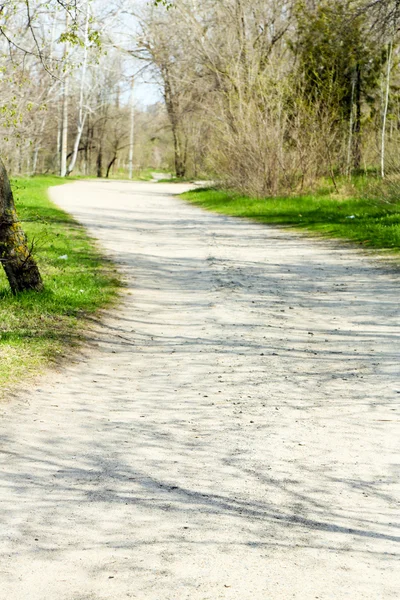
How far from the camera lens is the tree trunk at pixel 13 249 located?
365 inches

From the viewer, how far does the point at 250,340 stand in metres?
8.33

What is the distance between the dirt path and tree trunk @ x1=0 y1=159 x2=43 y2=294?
1.06m

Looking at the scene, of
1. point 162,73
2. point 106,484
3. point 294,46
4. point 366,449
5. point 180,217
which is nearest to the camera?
point 106,484

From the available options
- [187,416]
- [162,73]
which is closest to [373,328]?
[187,416]

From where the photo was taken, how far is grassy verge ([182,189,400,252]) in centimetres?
1576

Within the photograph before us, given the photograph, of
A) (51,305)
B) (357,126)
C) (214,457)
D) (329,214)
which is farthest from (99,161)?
(214,457)

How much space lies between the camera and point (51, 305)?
31.0 ft

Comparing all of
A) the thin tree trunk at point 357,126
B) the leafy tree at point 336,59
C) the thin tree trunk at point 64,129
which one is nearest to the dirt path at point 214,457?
the leafy tree at point 336,59

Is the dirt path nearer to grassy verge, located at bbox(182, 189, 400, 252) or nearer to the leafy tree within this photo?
grassy verge, located at bbox(182, 189, 400, 252)

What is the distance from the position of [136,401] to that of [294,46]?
80.2 ft

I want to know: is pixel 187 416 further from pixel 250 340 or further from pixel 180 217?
pixel 180 217

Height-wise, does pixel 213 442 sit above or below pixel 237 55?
below

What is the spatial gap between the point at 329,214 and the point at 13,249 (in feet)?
37.3

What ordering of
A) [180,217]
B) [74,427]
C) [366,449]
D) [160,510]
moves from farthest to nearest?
[180,217], [74,427], [366,449], [160,510]
